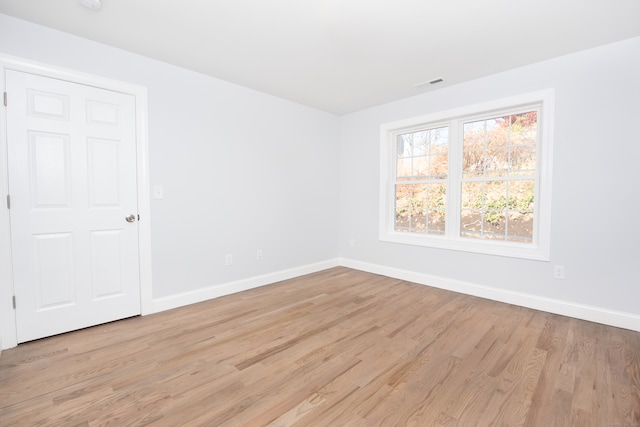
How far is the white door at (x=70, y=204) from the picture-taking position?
7.44 feet

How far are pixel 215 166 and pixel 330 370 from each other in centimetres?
251

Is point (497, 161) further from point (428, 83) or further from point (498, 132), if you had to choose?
point (428, 83)

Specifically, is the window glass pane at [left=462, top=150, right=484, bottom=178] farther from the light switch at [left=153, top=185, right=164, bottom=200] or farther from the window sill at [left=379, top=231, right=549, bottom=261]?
the light switch at [left=153, top=185, right=164, bottom=200]

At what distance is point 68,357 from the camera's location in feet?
6.85

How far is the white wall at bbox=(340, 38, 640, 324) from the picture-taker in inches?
98.3

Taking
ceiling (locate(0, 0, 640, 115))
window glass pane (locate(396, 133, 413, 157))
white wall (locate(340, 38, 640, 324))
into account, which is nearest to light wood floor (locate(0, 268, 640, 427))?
white wall (locate(340, 38, 640, 324))

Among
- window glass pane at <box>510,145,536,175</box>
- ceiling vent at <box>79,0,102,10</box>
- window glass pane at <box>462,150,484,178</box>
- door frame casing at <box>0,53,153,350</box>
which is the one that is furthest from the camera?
window glass pane at <box>462,150,484,178</box>

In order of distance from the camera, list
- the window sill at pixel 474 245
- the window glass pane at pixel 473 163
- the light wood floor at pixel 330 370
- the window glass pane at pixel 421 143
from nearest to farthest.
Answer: the light wood floor at pixel 330 370
the window sill at pixel 474 245
the window glass pane at pixel 473 163
the window glass pane at pixel 421 143

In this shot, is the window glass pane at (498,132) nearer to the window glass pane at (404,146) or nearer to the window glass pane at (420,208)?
the window glass pane at (420,208)

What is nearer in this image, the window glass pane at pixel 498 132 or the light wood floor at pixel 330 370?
the light wood floor at pixel 330 370

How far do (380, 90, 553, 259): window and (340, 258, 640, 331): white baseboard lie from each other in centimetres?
44

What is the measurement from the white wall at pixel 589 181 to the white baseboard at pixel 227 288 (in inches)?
90.9

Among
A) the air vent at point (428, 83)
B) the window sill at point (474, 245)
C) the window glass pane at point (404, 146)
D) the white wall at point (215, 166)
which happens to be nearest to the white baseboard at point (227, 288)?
the white wall at point (215, 166)

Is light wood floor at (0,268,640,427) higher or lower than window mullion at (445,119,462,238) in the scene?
lower
